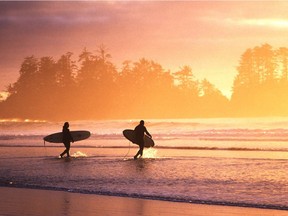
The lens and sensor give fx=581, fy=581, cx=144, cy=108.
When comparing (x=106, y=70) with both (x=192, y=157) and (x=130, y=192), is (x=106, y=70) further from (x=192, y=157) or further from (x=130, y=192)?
(x=130, y=192)

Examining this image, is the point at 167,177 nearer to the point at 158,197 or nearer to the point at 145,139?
the point at 158,197

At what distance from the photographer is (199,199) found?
15.4 meters

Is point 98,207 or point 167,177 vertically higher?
point 167,177

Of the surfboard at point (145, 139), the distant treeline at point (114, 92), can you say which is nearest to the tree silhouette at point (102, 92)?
the distant treeline at point (114, 92)

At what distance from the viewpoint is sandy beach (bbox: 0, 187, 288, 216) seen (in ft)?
43.5

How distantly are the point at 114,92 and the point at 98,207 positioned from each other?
18078 centimetres

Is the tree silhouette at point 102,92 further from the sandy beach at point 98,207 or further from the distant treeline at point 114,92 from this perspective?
the sandy beach at point 98,207

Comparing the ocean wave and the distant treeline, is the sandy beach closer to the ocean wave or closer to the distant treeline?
the ocean wave

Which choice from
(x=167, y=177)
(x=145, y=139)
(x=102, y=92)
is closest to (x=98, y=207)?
(x=167, y=177)

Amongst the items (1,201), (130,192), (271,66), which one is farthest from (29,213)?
(271,66)

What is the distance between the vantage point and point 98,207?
14094mm

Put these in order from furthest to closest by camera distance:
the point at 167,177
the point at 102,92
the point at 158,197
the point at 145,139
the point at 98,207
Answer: the point at 102,92
the point at 145,139
the point at 167,177
the point at 158,197
the point at 98,207

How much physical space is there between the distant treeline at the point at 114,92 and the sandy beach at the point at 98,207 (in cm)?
16643

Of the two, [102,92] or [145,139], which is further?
[102,92]
